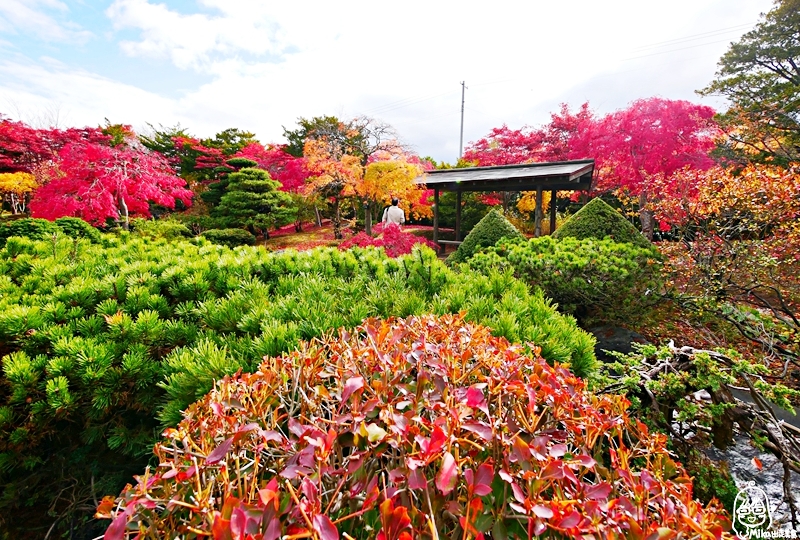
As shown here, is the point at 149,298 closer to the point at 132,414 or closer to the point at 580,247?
the point at 132,414

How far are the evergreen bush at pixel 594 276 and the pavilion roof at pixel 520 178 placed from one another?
4963mm

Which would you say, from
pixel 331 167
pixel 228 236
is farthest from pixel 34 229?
pixel 331 167

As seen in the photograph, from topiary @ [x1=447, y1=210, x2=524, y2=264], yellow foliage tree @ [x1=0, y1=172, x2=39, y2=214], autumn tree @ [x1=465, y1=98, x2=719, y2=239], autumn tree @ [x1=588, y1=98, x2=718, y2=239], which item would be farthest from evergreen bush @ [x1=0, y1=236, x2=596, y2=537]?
yellow foliage tree @ [x1=0, y1=172, x2=39, y2=214]

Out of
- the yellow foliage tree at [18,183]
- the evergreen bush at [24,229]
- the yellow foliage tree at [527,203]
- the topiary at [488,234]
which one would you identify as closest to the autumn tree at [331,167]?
the yellow foliage tree at [527,203]

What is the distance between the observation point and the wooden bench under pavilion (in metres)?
8.71

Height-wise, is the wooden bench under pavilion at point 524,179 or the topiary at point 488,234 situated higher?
the wooden bench under pavilion at point 524,179

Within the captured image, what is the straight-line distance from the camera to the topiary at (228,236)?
12262 millimetres

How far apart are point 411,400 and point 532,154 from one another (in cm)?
1497

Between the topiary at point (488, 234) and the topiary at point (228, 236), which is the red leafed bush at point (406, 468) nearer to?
the topiary at point (488, 234)

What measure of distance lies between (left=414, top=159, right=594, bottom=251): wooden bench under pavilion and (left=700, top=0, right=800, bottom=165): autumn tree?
316cm

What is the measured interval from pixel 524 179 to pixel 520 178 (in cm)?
11

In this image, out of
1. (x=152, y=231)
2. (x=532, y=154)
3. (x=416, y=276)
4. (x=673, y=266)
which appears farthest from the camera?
(x=532, y=154)

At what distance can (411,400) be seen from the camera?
3.03 feet

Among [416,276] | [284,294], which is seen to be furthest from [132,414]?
[416,276]
